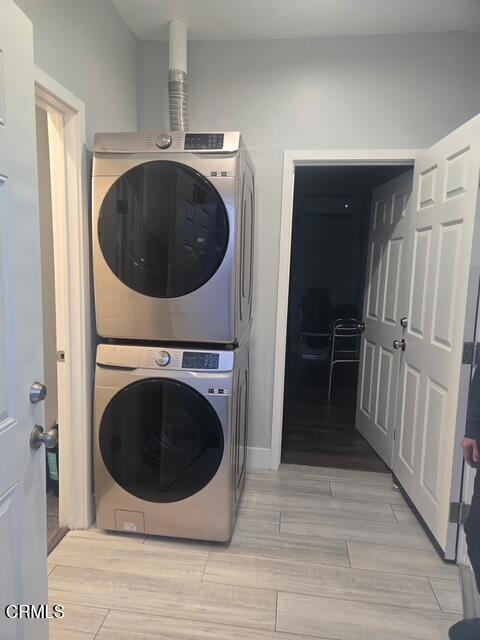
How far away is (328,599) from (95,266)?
1728 millimetres

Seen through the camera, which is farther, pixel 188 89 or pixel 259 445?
pixel 259 445

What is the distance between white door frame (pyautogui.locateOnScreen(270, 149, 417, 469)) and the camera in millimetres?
2355

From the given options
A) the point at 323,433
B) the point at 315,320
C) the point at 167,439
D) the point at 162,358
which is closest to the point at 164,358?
the point at 162,358

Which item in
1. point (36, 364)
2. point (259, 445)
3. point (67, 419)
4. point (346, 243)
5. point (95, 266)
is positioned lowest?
point (259, 445)

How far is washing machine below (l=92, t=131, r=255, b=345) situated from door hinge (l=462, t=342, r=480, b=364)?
0.99 metres

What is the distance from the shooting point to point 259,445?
267 cm

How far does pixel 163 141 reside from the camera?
1.72 metres

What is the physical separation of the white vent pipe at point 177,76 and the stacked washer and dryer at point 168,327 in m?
0.59

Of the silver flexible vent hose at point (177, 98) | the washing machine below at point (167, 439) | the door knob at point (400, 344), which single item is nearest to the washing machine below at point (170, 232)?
the washing machine below at point (167, 439)

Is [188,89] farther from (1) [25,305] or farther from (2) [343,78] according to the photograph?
(1) [25,305]

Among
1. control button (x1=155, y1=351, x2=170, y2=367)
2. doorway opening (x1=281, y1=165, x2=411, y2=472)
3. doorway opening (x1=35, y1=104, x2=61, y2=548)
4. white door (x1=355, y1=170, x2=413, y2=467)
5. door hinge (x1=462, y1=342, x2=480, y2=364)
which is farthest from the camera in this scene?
doorway opening (x1=281, y1=165, x2=411, y2=472)

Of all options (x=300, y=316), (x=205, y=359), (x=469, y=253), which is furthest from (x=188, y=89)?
(x=300, y=316)

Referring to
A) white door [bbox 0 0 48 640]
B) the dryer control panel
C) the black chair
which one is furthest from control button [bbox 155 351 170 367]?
the black chair

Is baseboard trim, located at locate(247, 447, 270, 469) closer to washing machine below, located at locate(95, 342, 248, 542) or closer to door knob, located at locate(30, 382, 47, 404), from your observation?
washing machine below, located at locate(95, 342, 248, 542)
